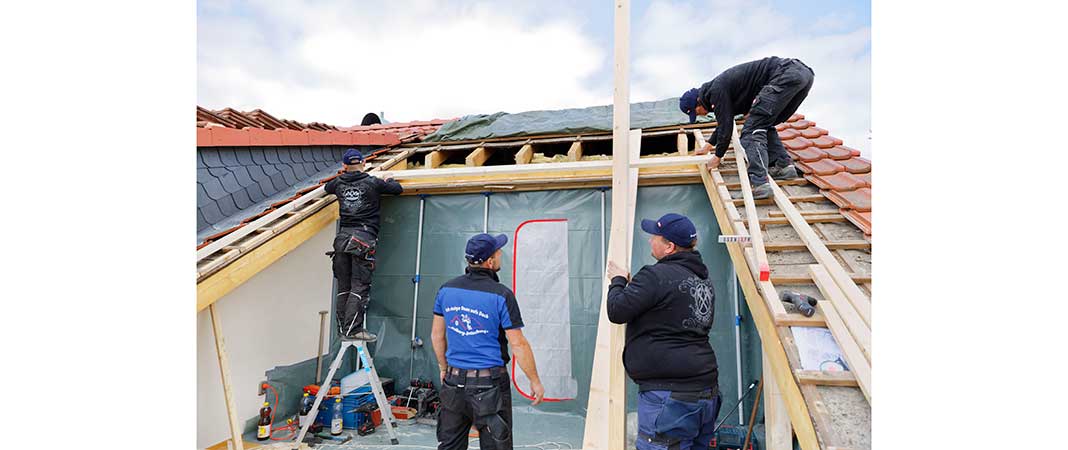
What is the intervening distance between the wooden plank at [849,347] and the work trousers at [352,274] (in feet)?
11.0

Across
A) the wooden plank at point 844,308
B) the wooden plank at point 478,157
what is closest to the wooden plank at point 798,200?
the wooden plank at point 844,308

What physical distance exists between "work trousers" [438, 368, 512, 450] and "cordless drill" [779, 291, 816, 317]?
1.53m

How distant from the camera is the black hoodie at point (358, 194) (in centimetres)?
435

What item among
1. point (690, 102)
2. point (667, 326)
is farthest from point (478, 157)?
point (667, 326)

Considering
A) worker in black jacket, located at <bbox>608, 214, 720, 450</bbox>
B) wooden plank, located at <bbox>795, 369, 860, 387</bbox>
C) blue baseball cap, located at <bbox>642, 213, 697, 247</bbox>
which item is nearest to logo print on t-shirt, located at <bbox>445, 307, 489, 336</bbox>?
worker in black jacket, located at <bbox>608, 214, 720, 450</bbox>

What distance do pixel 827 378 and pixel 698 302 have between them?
607mm

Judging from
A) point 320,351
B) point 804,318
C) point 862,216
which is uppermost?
point 862,216

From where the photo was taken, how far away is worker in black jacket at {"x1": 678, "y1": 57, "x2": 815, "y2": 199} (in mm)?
3504

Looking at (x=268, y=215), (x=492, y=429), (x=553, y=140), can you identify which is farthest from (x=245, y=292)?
(x=553, y=140)

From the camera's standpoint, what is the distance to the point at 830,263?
241 cm

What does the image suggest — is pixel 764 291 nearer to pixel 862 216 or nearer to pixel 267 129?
pixel 862 216

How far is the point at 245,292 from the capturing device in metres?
4.29

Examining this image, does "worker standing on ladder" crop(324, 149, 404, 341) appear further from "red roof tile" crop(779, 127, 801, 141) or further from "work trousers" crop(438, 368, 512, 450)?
"red roof tile" crop(779, 127, 801, 141)

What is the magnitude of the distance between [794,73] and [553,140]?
2.36 m
